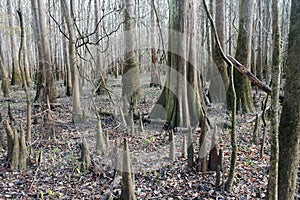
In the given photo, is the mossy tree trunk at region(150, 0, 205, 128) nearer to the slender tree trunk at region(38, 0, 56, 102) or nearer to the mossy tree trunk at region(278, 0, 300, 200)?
the mossy tree trunk at region(278, 0, 300, 200)

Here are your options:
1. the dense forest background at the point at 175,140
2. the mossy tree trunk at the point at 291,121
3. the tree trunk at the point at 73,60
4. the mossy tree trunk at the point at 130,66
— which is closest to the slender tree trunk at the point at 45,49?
the dense forest background at the point at 175,140

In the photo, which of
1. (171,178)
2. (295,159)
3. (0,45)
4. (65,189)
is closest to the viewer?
(295,159)

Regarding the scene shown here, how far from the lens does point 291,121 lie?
234cm

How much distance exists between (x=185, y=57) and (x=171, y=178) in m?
2.83

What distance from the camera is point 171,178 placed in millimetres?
3551

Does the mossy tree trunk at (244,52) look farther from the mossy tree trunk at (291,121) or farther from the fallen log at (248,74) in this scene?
the mossy tree trunk at (291,121)

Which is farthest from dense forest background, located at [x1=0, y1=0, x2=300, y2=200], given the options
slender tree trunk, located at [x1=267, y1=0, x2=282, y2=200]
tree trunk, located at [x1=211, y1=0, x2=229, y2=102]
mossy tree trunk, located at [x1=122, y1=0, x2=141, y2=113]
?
mossy tree trunk, located at [x1=122, y1=0, x2=141, y2=113]

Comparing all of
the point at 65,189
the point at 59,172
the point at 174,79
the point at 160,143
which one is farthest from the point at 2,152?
the point at 174,79

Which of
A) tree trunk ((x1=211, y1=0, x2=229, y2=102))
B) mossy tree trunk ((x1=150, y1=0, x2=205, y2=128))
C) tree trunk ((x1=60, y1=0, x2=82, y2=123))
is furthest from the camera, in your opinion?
tree trunk ((x1=211, y1=0, x2=229, y2=102))

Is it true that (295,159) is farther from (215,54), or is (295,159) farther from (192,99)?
(215,54)

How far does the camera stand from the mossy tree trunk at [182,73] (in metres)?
5.40

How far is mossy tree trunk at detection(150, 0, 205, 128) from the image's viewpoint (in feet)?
17.7

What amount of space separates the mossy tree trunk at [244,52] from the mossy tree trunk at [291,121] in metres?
4.44

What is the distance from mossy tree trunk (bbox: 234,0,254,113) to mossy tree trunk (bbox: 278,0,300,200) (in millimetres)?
4440
